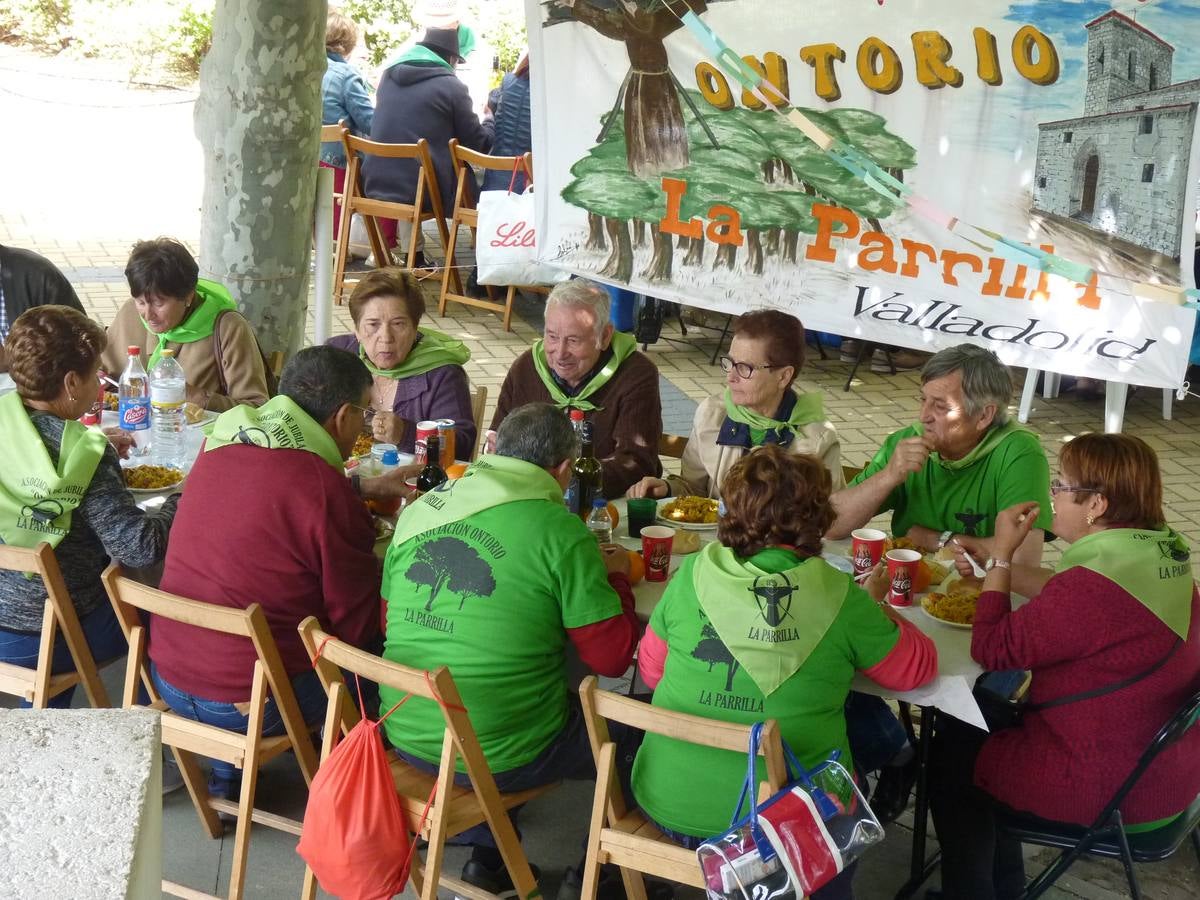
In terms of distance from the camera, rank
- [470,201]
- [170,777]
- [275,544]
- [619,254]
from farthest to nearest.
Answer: [470,201] < [619,254] < [170,777] < [275,544]

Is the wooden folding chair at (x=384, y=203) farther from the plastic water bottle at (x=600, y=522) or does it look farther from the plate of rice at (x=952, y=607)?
the plate of rice at (x=952, y=607)

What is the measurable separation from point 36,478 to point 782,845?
6.89 feet

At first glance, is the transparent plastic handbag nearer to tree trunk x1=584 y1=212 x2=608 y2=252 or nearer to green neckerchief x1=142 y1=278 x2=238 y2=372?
green neckerchief x1=142 y1=278 x2=238 y2=372

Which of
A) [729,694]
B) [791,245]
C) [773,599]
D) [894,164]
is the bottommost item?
[729,694]

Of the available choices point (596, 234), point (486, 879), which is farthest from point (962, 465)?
point (596, 234)

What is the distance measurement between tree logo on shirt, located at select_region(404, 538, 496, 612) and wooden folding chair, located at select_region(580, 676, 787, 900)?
0.37 metres

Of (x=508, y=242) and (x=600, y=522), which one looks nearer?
(x=600, y=522)

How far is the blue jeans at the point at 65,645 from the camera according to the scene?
3682 mm

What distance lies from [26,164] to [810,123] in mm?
8944

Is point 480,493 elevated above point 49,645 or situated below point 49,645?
above

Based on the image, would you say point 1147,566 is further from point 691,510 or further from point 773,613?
point 691,510

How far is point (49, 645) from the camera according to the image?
3525 mm

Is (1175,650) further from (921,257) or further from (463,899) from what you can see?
(921,257)

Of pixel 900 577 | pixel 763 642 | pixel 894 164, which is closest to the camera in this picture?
pixel 763 642
